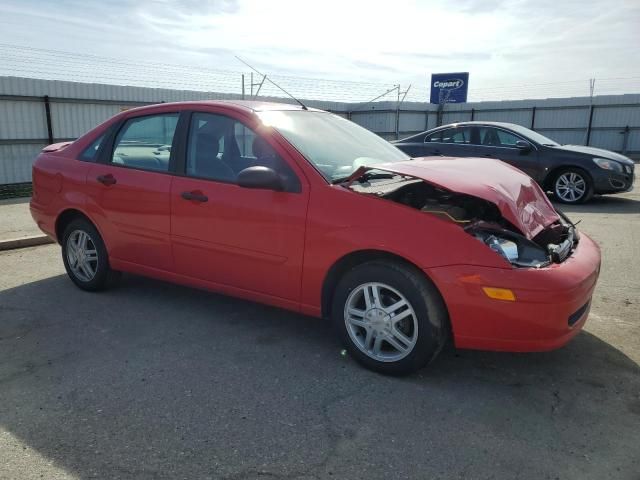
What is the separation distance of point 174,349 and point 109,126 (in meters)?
2.17

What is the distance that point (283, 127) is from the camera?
378 centimetres

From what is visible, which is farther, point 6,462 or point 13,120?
point 13,120

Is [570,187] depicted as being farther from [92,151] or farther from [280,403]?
[280,403]

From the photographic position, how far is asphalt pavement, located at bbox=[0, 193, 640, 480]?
2453mm

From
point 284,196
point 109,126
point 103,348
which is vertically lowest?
point 103,348

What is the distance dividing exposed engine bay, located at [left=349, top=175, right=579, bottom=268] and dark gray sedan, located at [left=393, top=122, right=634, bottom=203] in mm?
6626

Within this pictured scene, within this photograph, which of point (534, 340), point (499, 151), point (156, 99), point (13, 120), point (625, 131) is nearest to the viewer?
point (534, 340)

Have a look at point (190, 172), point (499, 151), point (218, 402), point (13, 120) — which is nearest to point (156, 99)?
point (13, 120)

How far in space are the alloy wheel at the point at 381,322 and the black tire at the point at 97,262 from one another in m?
2.46

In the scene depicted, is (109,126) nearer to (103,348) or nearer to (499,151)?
(103,348)

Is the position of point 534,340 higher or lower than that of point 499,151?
lower

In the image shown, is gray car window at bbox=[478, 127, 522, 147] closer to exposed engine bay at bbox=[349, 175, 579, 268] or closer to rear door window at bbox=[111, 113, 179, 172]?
exposed engine bay at bbox=[349, 175, 579, 268]

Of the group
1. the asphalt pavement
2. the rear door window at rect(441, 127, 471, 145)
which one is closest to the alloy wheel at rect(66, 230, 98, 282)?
the asphalt pavement

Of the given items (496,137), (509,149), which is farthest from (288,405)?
(496,137)
